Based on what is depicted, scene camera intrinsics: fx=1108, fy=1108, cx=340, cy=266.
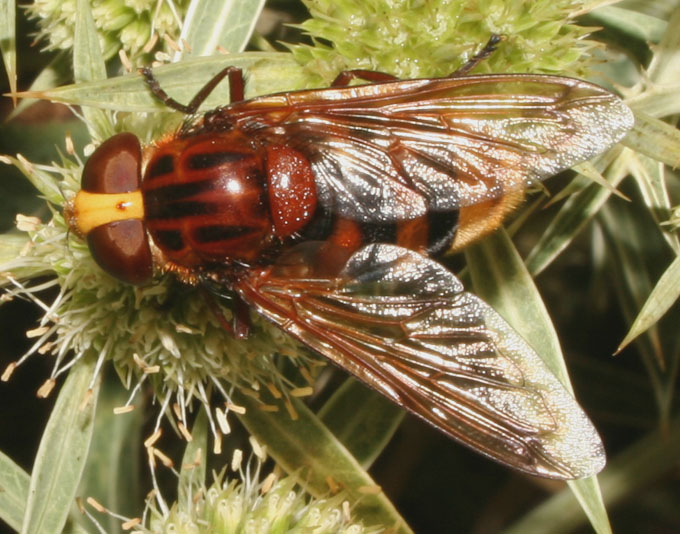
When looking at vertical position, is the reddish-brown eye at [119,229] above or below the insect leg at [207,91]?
below

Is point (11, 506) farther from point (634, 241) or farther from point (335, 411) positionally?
point (634, 241)

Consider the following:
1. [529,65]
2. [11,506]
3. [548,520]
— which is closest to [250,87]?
[529,65]

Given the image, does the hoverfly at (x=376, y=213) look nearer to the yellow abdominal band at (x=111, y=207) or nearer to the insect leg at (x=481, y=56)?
the yellow abdominal band at (x=111, y=207)

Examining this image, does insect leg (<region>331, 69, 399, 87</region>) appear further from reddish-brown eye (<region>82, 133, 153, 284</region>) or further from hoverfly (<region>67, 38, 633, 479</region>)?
reddish-brown eye (<region>82, 133, 153, 284</region>)

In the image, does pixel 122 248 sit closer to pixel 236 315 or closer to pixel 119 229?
pixel 119 229

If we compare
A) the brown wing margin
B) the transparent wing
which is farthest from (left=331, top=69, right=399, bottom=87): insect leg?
the brown wing margin

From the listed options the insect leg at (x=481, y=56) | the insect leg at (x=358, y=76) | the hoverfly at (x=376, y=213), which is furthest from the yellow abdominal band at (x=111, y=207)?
the insect leg at (x=481, y=56)
